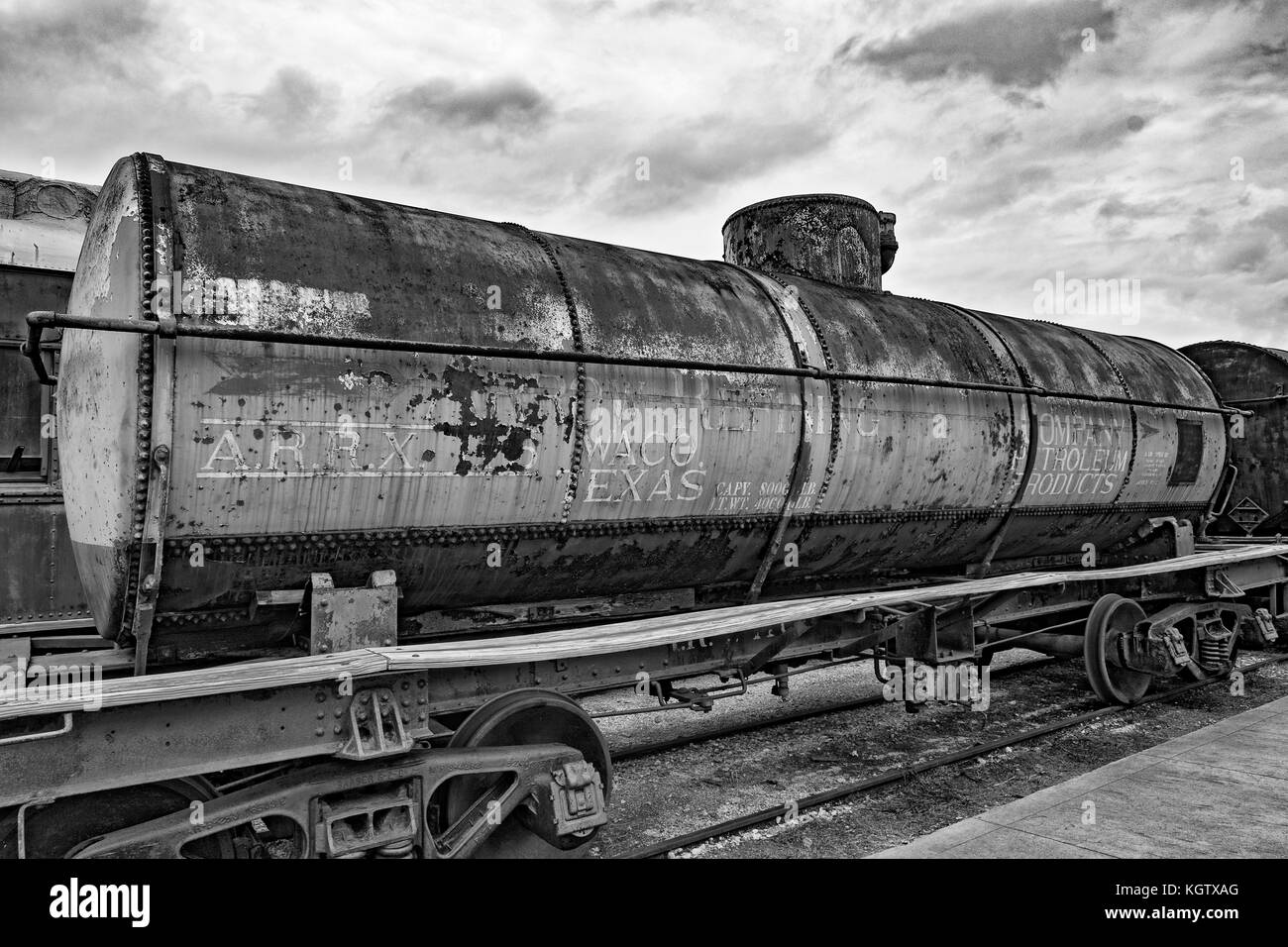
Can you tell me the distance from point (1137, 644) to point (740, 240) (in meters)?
5.66

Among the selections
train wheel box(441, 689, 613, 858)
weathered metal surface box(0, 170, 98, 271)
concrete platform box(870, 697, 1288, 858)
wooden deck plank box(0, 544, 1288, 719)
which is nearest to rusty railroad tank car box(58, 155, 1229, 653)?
wooden deck plank box(0, 544, 1288, 719)

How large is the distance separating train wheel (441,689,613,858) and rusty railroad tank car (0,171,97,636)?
309 centimetres

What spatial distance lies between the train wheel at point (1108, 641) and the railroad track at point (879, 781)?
0.21 metres

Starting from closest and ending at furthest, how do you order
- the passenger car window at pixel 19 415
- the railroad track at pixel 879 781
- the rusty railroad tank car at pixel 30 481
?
the railroad track at pixel 879 781 → the rusty railroad tank car at pixel 30 481 → the passenger car window at pixel 19 415

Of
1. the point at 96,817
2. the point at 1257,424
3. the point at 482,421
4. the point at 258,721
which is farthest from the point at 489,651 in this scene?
the point at 1257,424

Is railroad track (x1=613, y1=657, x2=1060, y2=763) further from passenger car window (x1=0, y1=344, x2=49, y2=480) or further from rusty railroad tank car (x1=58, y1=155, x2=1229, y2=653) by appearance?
passenger car window (x1=0, y1=344, x2=49, y2=480)

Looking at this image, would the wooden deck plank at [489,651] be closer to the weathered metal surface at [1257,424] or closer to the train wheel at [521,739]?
the train wheel at [521,739]

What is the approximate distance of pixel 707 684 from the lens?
35.8 feet

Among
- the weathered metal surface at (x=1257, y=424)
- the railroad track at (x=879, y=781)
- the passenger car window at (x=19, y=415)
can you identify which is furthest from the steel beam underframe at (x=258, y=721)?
the weathered metal surface at (x=1257, y=424)

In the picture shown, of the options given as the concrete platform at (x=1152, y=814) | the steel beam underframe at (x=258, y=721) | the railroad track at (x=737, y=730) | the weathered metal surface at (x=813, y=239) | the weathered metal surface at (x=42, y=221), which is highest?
the weathered metal surface at (x=42, y=221)

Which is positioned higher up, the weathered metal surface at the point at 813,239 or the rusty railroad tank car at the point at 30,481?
the weathered metal surface at the point at 813,239

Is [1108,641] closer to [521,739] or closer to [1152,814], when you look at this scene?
[1152,814]

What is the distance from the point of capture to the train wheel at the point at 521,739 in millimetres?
4828
